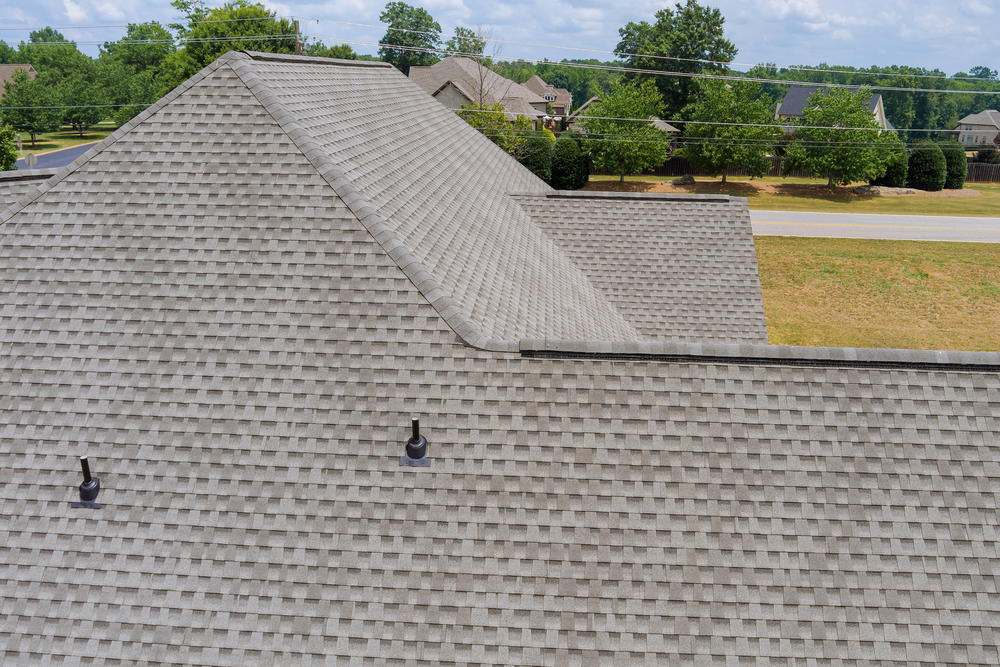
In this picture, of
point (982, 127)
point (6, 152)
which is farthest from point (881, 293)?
A: point (982, 127)

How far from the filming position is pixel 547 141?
131ft

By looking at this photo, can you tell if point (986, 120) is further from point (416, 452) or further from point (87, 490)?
point (87, 490)

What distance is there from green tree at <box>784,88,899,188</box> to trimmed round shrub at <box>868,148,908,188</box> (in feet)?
2.65

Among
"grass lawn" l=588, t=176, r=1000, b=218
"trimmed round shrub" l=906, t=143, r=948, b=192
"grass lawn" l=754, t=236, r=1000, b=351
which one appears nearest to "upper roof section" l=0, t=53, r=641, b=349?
"grass lawn" l=754, t=236, r=1000, b=351

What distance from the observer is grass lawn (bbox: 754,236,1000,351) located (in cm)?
2434

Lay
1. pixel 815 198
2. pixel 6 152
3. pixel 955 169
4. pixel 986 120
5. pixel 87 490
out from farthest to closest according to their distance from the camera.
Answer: pixel 986 120, pixel 955 169, pixel 815 198, pixel 6 152, pixel 87 490

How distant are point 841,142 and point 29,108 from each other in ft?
224

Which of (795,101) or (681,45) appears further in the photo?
(795,101)

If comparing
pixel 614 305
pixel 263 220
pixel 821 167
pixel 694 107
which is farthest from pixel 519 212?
pixel 694 107

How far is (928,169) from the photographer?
163ft

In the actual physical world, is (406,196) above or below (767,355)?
above

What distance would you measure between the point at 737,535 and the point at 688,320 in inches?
291

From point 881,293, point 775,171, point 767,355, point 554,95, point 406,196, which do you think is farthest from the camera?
point 554,95

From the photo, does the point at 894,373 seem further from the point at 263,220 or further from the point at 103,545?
the point at 103,545
